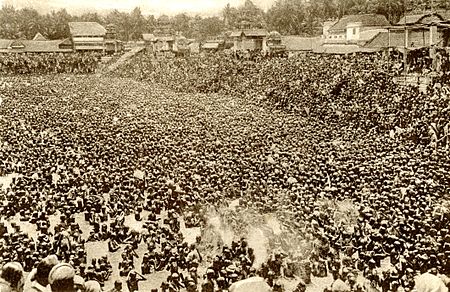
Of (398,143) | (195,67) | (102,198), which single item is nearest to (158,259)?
(102,198)

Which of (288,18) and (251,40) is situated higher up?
(288,18)

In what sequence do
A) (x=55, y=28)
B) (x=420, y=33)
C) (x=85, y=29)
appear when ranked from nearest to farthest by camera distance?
(x=420, y=33) < (x=85, y=29) < (x=55, y=28)

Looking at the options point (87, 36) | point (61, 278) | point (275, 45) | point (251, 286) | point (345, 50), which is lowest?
point (251, 286)


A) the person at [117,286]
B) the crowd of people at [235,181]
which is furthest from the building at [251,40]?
the person at [117,286]

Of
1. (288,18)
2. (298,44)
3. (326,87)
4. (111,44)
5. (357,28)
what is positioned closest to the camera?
(326,87)

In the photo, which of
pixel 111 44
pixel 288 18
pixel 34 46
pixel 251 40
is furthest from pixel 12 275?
pixel 288 18

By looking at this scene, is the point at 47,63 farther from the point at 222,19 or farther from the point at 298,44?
the point at 222,19

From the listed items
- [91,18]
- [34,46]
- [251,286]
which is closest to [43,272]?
[251,286]

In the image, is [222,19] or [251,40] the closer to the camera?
[251,40]
